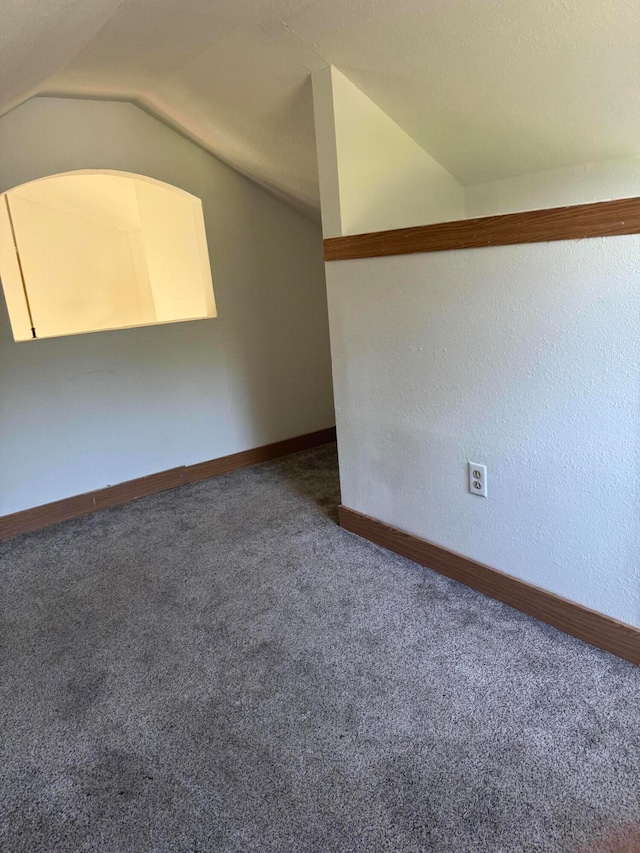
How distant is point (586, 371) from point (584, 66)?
32.1 inches

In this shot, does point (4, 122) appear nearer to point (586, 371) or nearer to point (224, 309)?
point (224, 309)

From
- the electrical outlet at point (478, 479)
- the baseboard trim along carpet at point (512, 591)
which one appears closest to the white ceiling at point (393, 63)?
the electrical outlet at point (478, 479)

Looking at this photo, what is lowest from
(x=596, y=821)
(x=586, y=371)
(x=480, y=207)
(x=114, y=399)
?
(x=596, y=821)

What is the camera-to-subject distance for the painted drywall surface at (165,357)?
265 centimetres

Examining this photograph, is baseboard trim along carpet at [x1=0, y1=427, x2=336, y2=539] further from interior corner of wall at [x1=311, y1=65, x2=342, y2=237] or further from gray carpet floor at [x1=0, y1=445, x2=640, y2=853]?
interior corner of wall at [x1=311, y1=65, x2=342, y2=237]

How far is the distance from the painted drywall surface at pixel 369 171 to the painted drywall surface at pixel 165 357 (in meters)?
1.15

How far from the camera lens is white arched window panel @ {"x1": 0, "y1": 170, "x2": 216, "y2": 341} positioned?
363cm

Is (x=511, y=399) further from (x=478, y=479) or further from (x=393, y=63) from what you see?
(x=393, y=63)

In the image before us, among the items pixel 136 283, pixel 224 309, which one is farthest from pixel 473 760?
pixel 136 283

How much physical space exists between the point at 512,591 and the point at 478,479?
1.30 ft

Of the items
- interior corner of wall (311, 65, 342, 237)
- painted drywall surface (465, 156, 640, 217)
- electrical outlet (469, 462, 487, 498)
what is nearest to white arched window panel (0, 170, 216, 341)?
interior corner of wall (311, 65, 342, 237)

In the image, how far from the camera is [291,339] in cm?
356

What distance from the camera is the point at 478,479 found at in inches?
76.0

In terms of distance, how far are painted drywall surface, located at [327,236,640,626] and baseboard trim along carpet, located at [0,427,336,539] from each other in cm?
131
